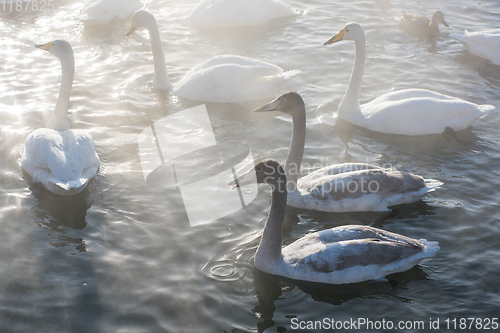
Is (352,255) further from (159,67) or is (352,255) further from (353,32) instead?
(159,67)

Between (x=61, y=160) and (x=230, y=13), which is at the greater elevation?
(x=230, y=13)

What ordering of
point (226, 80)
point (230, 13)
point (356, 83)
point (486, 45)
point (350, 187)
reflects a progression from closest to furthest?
point (350, 187)
point (356, 83)
point (226, 80)
point (486, 45)
point (230, 13)

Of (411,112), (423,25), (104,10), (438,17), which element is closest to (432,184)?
(411,112)

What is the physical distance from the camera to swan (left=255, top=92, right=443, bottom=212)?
22.0 ft

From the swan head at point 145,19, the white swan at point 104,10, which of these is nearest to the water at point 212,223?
the white swan at point 104,10

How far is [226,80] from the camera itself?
9.65m

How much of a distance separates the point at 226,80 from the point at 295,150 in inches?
121

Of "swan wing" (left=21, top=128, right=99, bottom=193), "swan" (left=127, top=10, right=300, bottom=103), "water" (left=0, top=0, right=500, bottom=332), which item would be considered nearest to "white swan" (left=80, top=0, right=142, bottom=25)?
"water" (left=0, top=0, right=500, bottom=332)

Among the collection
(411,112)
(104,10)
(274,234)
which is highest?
(104,10)

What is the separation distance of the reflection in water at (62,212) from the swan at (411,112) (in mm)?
4937

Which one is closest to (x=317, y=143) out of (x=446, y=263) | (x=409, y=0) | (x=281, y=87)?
(x=281, y=87)

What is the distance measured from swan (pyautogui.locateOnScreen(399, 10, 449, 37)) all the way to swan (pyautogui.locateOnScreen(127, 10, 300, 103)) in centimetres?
511

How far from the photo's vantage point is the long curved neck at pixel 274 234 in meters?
5.49

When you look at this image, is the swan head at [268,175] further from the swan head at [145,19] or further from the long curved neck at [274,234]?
the swan head at [145,19]
